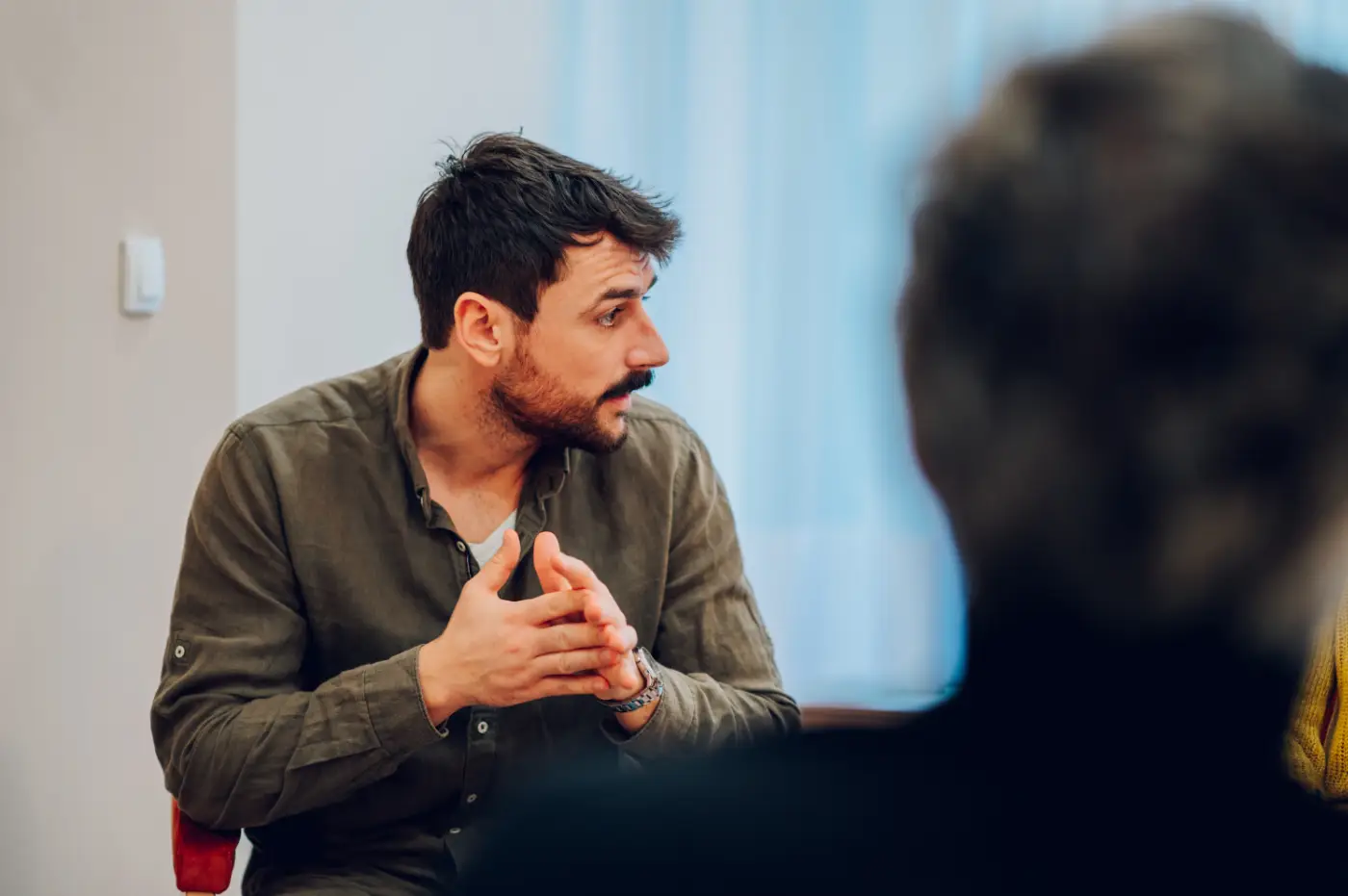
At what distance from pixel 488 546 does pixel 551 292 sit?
31 cm

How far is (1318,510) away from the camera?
484 mm

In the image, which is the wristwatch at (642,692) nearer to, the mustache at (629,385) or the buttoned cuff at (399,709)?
the buttoned cuff at (399,709)

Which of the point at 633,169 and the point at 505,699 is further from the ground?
the point at 633,169

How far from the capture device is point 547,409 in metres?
1.65

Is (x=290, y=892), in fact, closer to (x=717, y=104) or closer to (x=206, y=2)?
(x=206, y=2)

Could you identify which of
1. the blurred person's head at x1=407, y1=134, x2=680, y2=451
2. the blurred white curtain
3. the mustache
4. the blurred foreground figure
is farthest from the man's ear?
the blurred foreground figure

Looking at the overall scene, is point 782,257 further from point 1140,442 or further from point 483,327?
point 1140,442

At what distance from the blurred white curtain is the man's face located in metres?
Result: 0.94

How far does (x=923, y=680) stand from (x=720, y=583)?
107 cm

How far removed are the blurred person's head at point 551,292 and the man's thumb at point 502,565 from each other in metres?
0.26

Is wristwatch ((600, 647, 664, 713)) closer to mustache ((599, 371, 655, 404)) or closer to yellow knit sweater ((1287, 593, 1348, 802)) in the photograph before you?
mustache ((599, 371, 655, 404))

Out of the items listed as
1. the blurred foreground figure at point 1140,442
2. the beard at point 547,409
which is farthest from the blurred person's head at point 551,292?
the blurred foreground figure at point 1140,442

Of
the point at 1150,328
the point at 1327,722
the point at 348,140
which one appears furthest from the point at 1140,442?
the point at 348,140

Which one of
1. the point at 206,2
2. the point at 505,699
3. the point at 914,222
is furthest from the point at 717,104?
the point at 914,222
